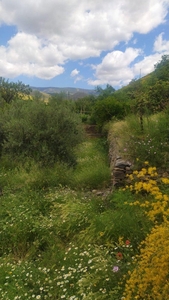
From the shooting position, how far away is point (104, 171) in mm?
7148

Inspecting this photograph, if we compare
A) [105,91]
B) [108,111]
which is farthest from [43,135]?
[105,91]

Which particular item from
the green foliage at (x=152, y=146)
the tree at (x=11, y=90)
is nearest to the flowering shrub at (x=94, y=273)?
the green foliage at (x=152, y=146)

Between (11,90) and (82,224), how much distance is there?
28838mm

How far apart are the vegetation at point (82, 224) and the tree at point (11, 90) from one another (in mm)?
21324

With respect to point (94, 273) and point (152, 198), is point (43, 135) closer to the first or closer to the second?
point (152, 198)

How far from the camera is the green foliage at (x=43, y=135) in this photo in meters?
9.42

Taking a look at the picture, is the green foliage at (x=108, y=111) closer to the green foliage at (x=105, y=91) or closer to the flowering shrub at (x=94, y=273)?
the flowering shrub at (x=94, y=273)

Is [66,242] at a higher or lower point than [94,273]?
lower

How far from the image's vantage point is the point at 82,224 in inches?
179

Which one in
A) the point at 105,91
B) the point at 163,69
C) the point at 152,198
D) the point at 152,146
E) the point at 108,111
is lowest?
the point at 152,198

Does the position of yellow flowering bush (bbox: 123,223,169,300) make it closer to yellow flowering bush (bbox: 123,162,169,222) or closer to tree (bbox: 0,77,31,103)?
yellow flowering bush (bbox: 123,162,169,222)

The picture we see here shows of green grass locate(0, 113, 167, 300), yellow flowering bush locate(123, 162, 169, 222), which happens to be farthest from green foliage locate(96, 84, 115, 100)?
yellow flowering bush locate(123, 162, 169, 222)

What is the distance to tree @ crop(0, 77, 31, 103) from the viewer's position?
29547 millimetres

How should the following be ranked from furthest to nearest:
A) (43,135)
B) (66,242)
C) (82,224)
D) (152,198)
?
1. (43,135)
2. (152,198)
3. (82,224)
4. (66,242)
